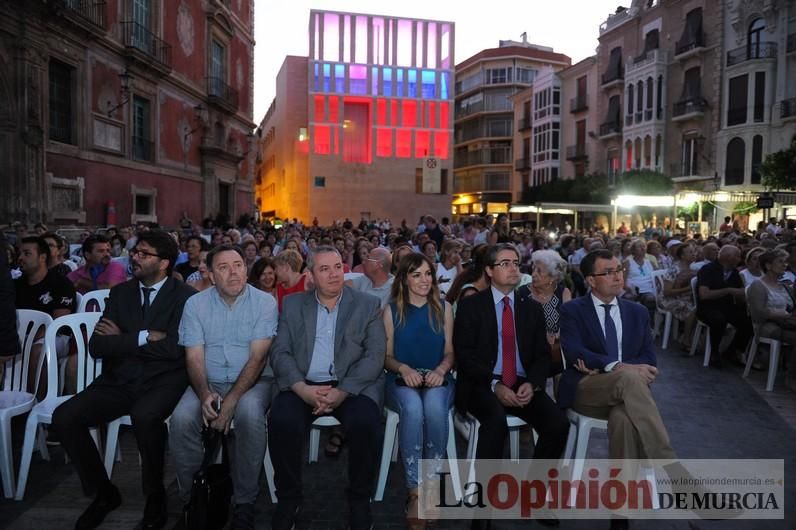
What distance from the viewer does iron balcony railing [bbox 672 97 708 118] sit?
92.4 feet

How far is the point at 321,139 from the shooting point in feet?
139

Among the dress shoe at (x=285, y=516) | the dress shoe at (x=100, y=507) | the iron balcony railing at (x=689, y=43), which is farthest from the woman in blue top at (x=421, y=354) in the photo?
the iron balcony railing at (x=689, y=43)

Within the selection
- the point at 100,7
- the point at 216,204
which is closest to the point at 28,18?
the point at 100,7

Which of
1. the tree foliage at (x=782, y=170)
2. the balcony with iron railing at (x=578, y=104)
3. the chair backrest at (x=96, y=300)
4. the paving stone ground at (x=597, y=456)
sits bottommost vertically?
the paving stone ground at (x=597, y=456)

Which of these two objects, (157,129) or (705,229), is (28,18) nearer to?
(157,129)

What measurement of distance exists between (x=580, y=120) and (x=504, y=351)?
126 ft

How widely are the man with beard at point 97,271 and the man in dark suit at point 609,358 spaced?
446cm

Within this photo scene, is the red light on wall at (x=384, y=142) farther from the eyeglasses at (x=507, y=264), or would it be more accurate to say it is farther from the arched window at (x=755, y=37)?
the eyeglasses at (x=507, y=264)

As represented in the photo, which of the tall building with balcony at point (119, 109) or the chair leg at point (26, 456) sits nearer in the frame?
the chair leg at point (26, 456)

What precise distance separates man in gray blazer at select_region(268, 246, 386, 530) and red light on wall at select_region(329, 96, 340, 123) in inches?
1586

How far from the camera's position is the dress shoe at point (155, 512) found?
3338mm

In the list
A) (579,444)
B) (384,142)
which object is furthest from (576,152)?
(579,444)

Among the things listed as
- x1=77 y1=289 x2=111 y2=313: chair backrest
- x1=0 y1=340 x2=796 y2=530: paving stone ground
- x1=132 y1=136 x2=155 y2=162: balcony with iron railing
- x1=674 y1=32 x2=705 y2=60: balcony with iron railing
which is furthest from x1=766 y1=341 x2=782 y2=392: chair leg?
x1=674 y1=32 x2=705 y2=60: balcony with iron railing

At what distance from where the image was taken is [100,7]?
52.1 feet
